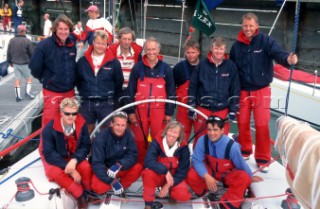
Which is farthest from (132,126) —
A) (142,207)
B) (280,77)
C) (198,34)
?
(198,34)

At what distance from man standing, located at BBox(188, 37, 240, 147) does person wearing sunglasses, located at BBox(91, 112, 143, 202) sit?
86cm

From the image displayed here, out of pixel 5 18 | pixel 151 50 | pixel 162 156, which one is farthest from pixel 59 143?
pixel 5 18

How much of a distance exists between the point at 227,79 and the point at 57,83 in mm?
1823

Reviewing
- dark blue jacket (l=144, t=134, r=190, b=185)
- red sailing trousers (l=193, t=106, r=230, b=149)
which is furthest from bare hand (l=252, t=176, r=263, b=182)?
dark blue jacket (l=144, t=134, r=190, b=185)

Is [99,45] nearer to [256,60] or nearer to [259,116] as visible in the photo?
[256,60]

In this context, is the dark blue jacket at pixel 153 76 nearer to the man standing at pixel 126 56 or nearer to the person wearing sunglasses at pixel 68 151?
the man standing at pixel 126 56

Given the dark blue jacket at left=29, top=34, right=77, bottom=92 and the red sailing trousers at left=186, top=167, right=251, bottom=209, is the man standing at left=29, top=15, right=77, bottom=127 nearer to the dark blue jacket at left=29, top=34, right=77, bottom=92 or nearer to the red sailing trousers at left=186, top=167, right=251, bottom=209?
the dark blue jacket at left=29, top=34, right=77, bottom=92

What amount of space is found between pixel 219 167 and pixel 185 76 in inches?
47.2

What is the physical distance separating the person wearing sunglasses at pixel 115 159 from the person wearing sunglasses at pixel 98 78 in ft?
1.67

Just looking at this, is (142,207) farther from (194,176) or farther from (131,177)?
(194,176)

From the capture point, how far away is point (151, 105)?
4.04 m

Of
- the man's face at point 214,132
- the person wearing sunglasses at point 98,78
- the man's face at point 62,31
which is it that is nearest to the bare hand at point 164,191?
the man's face at point 214,132

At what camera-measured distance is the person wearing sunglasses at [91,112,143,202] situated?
351 centimetres

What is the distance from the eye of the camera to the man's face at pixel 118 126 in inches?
140
